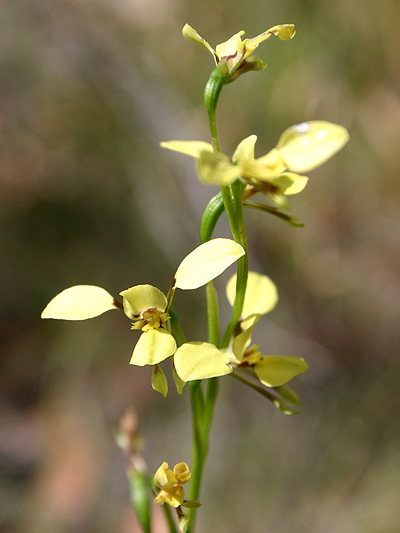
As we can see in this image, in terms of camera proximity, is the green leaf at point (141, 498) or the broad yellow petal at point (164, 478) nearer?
the broad yellow petal at point (164, 478)

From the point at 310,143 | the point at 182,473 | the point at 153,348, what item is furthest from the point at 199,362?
the point at 310,143

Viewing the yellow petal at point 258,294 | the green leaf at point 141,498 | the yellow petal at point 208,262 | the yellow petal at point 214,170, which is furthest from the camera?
the green leaf at point 141,498

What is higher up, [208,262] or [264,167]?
[264,167]

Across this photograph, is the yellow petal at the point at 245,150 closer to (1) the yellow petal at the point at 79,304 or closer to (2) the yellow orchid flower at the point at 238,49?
(2) the yellow orchid flower at the point at 238,49

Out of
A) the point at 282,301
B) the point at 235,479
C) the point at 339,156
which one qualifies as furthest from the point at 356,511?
the point at 339,156

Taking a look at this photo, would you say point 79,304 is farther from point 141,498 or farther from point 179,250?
point 179,250

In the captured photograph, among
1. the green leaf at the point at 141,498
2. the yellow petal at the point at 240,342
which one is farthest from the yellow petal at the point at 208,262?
the green leaf at the point at 141,498

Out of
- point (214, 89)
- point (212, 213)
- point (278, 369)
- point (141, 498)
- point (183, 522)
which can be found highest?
point (214, 89)
